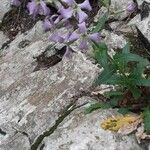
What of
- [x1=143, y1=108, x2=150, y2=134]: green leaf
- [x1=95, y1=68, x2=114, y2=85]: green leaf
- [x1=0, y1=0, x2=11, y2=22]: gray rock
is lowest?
[x1=143, y1=108, x2=150, y2=134]: green leaf

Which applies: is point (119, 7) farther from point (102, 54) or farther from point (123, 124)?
point (123, 124)

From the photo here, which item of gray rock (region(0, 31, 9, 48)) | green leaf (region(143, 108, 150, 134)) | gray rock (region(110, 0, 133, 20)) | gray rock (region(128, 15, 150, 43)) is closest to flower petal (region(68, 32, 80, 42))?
green leaf (region(143, 108, 150, 134))

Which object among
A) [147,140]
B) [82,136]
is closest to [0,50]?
[82,136]

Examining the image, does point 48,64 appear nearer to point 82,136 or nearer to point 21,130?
point 21,130

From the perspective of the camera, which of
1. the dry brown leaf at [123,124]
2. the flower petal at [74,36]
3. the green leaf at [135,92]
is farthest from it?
the green leaf at [135,92]

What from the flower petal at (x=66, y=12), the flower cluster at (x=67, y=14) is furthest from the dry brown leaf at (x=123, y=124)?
the flower petal at (x=66, y=12)

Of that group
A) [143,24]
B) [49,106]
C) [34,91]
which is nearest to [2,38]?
[34,91]

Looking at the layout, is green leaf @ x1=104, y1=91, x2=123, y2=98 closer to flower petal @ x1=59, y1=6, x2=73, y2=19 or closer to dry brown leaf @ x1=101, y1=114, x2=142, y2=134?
dry brown leaf @ x1=101, y1=114, x2=142, y2=134

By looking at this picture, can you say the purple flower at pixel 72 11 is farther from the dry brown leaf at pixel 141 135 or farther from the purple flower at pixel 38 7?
the dry brown leaf at pixel 141 135
